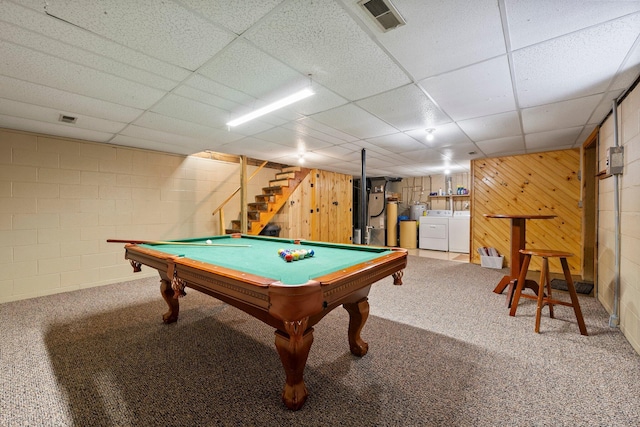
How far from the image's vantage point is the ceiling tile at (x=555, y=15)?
1417mm

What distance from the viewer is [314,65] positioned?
6.68 ft

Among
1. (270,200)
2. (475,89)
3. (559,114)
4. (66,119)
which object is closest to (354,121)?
(475,89)

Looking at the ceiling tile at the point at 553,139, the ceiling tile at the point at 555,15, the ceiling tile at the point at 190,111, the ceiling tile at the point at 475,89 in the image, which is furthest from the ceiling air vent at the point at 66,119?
the ceiling tile at the point at 553,139

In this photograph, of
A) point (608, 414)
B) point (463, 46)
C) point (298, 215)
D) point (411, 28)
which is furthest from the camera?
point (298, 215)

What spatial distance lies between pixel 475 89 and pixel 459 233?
533 cm

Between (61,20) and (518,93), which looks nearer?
(61,20)

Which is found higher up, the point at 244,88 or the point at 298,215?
the point at 244,88

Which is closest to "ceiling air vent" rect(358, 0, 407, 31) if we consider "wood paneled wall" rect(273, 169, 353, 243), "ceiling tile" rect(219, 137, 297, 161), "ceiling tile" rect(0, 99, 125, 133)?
"ceiling tile" rect(219, 137, 297, 161)

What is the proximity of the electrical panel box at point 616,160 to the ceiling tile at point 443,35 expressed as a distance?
1.70 meters

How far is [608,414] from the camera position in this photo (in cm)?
144

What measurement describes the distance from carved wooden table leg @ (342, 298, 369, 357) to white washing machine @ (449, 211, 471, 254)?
5894mm

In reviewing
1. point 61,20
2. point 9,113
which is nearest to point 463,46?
point 61,20

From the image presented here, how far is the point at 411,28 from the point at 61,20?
2047 millimetres

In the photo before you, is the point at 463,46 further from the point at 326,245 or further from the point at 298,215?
the point at 298,215
